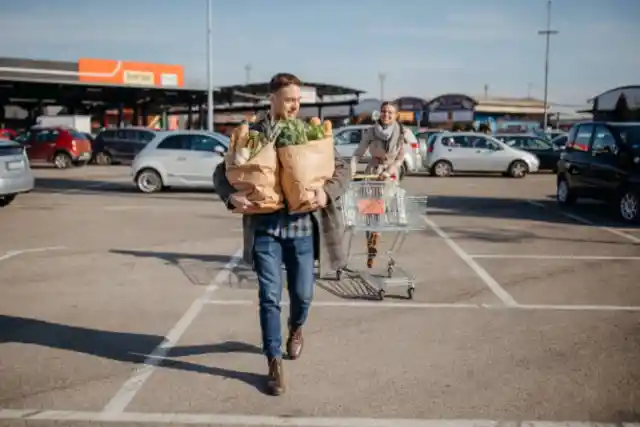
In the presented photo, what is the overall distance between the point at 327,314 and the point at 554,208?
9926mm

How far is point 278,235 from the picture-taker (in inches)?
160

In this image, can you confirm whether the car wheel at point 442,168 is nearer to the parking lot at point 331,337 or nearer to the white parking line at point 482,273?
the white parking line at point 482,273

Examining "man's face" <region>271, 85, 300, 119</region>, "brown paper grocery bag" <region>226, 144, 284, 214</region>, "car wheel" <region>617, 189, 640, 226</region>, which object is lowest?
"car wheel" <region>617, 189, 640, 226</region>

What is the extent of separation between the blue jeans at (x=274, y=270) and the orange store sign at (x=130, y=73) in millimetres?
37240

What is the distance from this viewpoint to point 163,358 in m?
4.71

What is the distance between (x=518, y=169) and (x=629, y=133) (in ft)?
38.0

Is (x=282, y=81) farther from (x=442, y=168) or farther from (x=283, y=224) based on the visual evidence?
(x=442, y=168)

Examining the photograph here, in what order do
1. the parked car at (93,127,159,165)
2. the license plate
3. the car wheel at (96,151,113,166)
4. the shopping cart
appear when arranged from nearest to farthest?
the shopping cart → the license plate → the parked car at (93,127,159,165) → the car wheel at (96,151,113,166)

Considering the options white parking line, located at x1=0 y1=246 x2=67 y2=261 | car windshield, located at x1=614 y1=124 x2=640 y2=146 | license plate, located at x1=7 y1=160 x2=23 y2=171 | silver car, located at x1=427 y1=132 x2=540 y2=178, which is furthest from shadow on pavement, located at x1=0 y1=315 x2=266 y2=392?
silver car, located at x1=427 y1=132 x2=540 y2=178

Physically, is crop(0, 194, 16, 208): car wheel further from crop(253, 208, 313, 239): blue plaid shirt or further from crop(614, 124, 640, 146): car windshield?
crop(614, 124, 640, 146): car windshield

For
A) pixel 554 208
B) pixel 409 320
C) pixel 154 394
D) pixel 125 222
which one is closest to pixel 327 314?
pixel 409 320

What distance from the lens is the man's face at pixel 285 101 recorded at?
3.97 metres

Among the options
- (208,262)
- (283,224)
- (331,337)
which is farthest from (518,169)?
(283,224)

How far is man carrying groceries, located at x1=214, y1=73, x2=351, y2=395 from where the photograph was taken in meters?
4.00
